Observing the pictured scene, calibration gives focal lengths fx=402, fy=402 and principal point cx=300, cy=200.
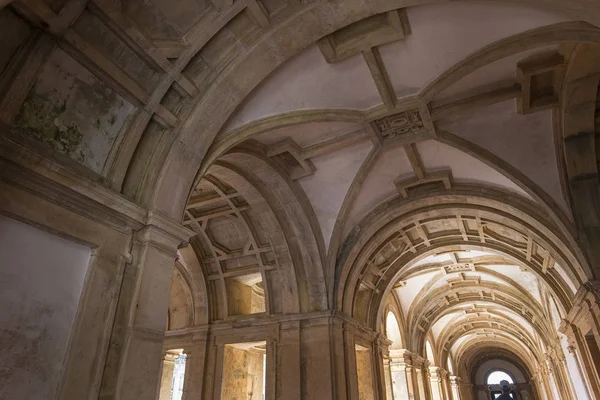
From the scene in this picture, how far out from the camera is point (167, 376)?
11.3m

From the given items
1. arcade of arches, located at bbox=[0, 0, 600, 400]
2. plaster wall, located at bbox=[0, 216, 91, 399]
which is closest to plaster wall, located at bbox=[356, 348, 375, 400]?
arcade of arches, located at bbox=[0, 0, 600, 400]

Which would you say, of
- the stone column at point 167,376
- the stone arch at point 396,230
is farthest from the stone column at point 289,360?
the stone column at point 167,376

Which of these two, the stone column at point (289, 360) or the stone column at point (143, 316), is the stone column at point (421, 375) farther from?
the stone column at point (143, 316)

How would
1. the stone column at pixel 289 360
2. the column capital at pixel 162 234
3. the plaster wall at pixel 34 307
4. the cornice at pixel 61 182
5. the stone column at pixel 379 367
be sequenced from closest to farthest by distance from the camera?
the plaster wall at pixel 34 307 → the cornice at pixel 61 182 → the column capital at pixel 162 234 → the stone column at pixel 289 360 → the stone column at pixel 379 367

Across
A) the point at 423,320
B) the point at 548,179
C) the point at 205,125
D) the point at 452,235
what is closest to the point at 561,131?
the point at 548,179

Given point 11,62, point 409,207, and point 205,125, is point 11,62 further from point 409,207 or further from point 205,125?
point 409,207

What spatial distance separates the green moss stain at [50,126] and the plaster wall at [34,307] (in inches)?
34.1

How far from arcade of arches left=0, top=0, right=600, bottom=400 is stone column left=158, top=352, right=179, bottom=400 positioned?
148 mm

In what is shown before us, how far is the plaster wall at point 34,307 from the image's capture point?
328 centimetres

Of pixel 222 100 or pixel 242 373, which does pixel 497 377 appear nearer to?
pixel 242 373

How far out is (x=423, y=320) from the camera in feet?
58.3

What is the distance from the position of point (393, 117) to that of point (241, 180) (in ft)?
11.1

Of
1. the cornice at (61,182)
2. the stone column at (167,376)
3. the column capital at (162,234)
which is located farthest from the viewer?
the stone column at (167,376)

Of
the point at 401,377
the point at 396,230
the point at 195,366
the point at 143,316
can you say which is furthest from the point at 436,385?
the point at 143,316
